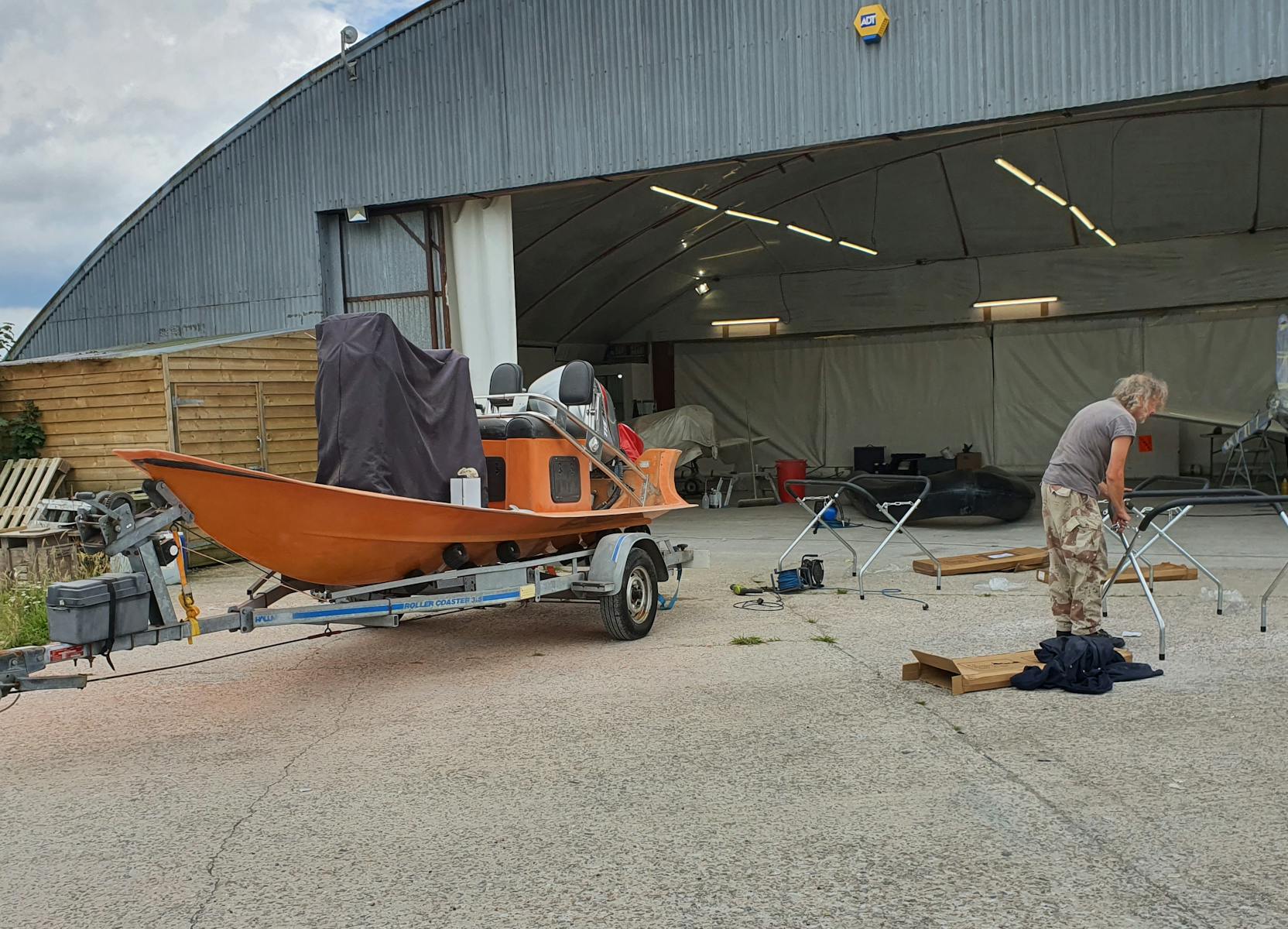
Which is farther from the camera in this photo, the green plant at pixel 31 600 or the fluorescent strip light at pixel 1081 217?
the fluorescent strip light at pixel 1081 217

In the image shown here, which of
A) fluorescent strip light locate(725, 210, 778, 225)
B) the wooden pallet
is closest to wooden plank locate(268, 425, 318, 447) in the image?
the wooden pallet

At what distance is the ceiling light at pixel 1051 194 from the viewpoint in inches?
697

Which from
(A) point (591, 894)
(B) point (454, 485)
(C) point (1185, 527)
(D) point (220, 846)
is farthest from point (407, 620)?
(C) point (1185, 527)

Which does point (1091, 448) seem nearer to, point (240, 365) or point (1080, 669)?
point (1080, 669)

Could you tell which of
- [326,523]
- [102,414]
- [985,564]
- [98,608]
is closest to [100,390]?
[102,414]

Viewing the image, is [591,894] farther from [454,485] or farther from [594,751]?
[454,485]

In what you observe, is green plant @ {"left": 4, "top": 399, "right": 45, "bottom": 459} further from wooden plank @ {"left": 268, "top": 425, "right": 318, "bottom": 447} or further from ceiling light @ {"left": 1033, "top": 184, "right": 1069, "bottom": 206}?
ceiling light @ {"left": 1033, "top": 184, "right": 1069, "bottom": 206}

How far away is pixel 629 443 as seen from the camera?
867 centimetres

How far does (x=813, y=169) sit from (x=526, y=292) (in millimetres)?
5060

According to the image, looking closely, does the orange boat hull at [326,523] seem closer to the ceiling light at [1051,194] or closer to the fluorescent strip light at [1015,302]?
the ceiling light at [1051,194]

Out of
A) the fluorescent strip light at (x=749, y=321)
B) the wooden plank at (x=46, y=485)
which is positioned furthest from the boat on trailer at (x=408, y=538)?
the fluorescent strip light at (x=749, y=321)

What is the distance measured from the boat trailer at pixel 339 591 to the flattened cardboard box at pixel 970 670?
81.0 inches

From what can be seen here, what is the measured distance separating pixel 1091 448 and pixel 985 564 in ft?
12.5

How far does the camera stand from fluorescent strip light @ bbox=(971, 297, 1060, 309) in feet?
65.6
